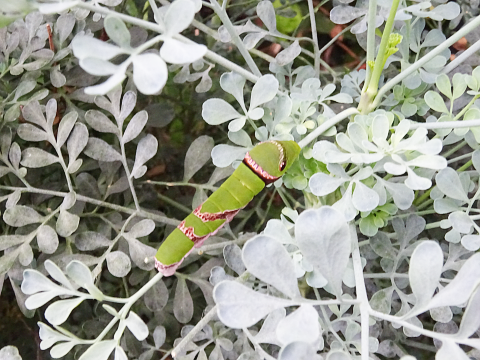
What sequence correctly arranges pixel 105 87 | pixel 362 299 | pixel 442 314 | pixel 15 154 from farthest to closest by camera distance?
pixel 15 154
pixel 442 314
pixel 362 299
pixel 105 87

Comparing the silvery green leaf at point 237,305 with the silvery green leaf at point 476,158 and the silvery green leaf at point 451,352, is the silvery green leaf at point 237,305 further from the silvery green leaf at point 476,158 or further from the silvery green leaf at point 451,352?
the silvery green leaf at point 476,158

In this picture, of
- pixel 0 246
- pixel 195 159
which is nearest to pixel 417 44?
pixel 195 159

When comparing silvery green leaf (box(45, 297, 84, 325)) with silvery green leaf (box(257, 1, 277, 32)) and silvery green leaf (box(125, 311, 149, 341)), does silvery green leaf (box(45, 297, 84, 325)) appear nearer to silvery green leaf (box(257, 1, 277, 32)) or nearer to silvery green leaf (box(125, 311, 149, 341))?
silvery green leaf (box(125, 311, 149, 341))

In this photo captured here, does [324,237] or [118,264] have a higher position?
[324,237]

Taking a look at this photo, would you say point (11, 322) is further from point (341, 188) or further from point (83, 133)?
point (341, 188)

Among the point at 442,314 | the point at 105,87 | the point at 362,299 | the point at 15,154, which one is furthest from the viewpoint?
the point at 15,154

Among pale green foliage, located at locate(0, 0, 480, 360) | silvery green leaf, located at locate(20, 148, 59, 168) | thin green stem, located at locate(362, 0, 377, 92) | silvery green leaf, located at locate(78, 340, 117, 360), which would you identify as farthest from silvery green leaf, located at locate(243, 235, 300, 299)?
silvery green leaf, located at locate(20, 148, 59, 168)

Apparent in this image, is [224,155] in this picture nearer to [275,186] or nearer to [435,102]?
[275,186]

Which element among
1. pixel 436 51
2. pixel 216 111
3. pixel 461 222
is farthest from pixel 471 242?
pixel 216 111
